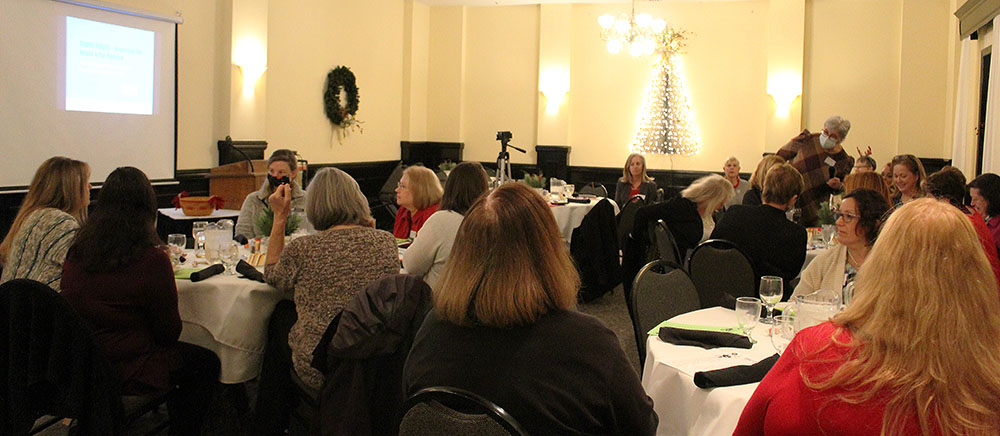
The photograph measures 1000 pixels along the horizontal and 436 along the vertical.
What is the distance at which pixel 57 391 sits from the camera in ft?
9.45

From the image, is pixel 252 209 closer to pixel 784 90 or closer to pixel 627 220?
pixel 627 220

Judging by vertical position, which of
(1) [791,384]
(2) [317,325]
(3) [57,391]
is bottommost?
(3) [57,391]

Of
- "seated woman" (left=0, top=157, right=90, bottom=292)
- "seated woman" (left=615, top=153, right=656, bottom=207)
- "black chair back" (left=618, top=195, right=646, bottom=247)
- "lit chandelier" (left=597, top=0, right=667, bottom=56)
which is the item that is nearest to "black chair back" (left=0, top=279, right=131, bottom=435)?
"seated woman" (left=0, top=157, right=90, bottom=292)

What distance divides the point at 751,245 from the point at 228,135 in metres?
5.35

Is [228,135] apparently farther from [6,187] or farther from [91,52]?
[6,187]

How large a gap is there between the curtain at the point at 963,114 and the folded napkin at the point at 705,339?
7.21 metres

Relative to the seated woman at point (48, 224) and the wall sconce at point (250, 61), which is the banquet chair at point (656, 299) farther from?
the wall sconce at point (250, 61)

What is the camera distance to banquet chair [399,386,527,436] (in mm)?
1535

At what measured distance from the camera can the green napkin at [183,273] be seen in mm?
3584

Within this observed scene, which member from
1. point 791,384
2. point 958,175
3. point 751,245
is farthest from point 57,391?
point 958,175

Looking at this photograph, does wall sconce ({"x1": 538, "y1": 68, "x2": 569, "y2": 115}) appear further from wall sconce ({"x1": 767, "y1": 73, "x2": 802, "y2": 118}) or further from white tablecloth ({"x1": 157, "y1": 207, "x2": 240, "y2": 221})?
white tablecloth ({"x1": 157, "y1": 207, "x2": 240, "y2": 221})

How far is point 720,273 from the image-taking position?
3873mm

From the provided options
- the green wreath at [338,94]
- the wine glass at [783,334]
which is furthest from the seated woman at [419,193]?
the green wreath at [338,94]

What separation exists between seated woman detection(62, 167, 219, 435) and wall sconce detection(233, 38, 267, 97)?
15.8ft
